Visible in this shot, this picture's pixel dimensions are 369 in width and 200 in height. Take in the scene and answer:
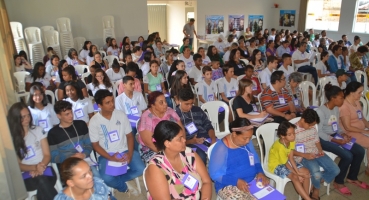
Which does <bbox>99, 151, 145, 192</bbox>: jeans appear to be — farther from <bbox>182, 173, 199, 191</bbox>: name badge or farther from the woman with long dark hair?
<bbox>182, 173, 199, 191</bbox>: name badge

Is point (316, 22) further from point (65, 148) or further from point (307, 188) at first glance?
point (65, 148)

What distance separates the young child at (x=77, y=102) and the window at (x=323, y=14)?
11604 mm

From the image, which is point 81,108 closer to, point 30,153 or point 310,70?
point 30,153

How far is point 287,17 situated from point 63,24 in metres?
9.91

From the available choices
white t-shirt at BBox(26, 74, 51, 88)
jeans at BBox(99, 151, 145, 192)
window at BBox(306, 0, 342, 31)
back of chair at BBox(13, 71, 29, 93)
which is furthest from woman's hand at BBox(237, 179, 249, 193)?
window at BBox(306, 0, 342, 31)

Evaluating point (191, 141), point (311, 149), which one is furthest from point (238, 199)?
point (311, 149)

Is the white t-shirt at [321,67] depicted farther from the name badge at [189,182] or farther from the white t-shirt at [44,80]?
→ the white t-shirt at [44,80]

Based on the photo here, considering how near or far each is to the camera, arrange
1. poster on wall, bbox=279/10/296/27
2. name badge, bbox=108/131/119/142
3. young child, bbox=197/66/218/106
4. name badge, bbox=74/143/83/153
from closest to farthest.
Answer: name badge, bbox=74/143/83/153 < name badge, bbox=108/131/119/142 < young child, bbox=197/66/218/106 < poster on wall, bbox=279/10/296/27

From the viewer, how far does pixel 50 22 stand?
8820mm

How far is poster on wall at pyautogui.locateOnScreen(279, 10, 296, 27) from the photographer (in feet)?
42.7

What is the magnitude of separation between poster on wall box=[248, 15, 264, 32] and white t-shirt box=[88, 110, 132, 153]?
1115 cm

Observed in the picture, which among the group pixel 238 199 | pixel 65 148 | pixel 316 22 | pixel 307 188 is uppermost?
pixel 316 22

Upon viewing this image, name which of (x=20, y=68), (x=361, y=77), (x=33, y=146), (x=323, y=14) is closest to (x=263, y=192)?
(x=33, y=146)

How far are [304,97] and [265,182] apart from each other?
276 cm
